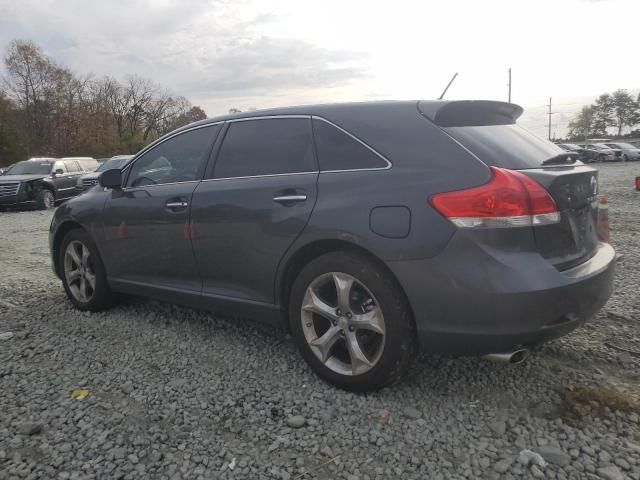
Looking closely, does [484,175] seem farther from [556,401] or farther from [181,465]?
[181,465]

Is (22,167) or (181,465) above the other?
(22,167)

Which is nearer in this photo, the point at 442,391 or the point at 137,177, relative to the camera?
the point at 442,391

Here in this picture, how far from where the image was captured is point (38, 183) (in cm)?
1586

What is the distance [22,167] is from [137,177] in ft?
49.7

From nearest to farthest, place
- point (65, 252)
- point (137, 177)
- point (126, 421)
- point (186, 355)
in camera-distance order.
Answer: point (126, 421)
point (186, 355)
point (137, 177)
point (65, 252)

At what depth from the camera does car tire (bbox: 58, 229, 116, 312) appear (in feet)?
14.5

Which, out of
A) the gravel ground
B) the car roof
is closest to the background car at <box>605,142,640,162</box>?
the gravel ground

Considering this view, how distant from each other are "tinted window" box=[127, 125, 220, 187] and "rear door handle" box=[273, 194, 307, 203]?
2.82ft

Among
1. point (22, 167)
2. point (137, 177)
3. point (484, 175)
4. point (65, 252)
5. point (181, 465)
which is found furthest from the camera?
point (22, 167)

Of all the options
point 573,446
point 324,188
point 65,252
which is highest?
point 324,188

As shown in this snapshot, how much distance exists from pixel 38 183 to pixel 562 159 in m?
16.3

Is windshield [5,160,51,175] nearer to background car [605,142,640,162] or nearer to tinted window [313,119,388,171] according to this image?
tinted window [313,119,388,171]

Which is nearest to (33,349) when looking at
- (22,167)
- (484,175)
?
(484,175)

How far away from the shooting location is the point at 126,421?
2723 millimetres
